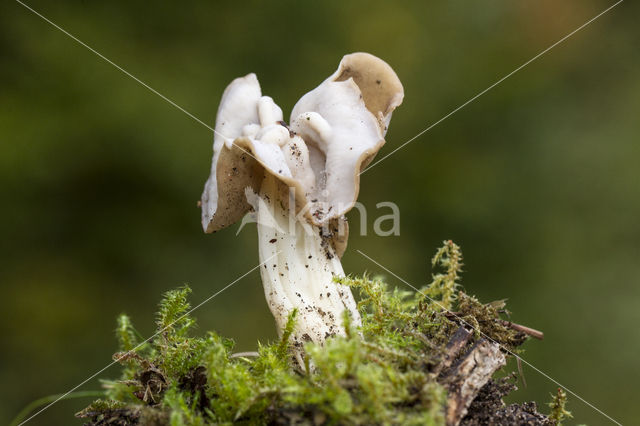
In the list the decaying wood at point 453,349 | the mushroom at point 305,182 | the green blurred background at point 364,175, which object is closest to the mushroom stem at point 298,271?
the mushroom at point 305,182

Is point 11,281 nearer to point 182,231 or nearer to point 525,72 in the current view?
point 182,231

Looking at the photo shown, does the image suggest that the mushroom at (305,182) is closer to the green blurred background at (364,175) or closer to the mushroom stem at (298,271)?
the mushroom stem at (298,271)

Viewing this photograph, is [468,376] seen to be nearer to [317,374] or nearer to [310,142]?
[317,374]

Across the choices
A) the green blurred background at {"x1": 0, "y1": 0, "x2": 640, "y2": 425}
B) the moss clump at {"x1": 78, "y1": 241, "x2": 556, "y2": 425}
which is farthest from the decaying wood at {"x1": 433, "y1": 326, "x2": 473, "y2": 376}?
the green blurred background at {"x1": 0, "y1": 0, "x2": 640, "y2": 425}

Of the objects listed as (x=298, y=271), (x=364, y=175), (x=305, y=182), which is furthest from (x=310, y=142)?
(x=364, y=175)

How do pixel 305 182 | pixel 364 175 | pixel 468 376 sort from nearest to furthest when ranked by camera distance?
pixel 468 376, pixel 305 182, pixel 364 175

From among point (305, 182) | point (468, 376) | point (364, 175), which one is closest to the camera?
point (468, 376)

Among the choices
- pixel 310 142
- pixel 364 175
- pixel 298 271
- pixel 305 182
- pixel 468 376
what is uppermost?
pixel 364 175
